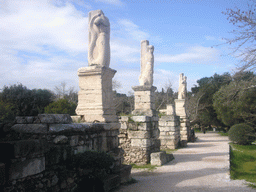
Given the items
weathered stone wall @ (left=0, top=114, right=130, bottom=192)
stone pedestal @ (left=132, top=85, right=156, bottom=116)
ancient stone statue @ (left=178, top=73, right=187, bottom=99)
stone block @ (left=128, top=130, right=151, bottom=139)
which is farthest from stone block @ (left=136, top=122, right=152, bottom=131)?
ancient stone statue @ (left=178, top=73, right=187, bottom=99)

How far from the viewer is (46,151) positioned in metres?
3.48

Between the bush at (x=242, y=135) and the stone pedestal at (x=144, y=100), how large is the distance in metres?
8.52

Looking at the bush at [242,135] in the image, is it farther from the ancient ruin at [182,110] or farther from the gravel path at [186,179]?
the gravel path at [186,179]

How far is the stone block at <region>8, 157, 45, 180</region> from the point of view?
9.52ft

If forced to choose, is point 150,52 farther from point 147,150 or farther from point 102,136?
point 102,136

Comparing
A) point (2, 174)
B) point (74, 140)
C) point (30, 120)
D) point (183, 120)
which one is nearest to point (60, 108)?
point (183, 120)

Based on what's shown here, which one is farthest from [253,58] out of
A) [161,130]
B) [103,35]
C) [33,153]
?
[161,130]

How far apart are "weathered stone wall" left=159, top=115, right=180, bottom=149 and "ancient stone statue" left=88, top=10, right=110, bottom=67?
8850mm

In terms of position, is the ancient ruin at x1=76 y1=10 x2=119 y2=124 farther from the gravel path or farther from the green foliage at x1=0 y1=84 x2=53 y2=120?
the green foliage at x1=0 y1=84 x2=53 y2=120

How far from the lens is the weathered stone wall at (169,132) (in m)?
14.4

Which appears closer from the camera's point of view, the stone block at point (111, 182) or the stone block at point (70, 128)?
the stone block at point (70, 128)

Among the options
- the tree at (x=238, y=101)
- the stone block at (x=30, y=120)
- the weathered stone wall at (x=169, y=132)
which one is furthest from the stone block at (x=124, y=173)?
the weathered stone wall at (x=169, y=132)

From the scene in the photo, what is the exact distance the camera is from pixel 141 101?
1050 centimetres

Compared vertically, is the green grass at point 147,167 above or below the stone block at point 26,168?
below
